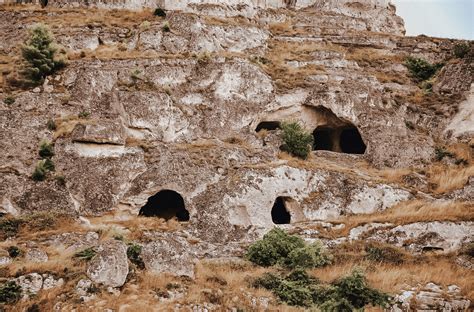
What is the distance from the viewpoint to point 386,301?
19688mm

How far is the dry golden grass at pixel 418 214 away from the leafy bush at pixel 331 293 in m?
6.84

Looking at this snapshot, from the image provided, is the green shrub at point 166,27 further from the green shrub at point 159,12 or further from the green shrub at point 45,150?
the green shrub at point 45,150

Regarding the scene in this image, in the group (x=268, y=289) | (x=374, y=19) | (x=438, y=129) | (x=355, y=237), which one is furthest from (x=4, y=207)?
(x=374, y=19)

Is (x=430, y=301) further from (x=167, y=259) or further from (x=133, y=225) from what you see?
(x=133, y=225)

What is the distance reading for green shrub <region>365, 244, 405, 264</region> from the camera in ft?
79.9

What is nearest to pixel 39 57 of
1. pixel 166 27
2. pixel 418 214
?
pixel 166 27

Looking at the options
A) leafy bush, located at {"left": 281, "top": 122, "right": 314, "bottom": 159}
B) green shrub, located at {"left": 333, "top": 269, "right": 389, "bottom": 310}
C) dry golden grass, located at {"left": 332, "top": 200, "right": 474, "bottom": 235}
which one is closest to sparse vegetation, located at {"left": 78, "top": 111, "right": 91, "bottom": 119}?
leafy bush, located at {"left": 281, "top": 122, "right": 314, "bottom": 159}

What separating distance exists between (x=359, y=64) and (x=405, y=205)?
A: 14027 mm

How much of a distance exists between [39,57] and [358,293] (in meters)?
22.0

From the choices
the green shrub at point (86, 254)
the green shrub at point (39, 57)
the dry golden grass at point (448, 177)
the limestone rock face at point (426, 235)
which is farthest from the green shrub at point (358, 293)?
the green shrub at point (39, 57)

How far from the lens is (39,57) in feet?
Answer: 106

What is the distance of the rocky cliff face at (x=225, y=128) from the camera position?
26609mm

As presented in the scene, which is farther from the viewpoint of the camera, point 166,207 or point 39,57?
point 39,57

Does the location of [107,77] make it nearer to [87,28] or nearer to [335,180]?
[87,28]
